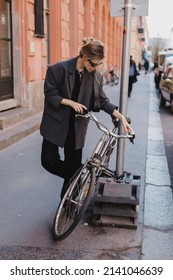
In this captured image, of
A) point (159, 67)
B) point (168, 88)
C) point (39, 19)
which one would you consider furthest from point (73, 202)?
point (159, 67)

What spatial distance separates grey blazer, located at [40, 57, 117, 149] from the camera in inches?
152

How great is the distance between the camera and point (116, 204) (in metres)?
4.14

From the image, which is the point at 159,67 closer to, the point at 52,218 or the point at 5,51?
the point at 5,51

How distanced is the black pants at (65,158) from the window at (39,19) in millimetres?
6883

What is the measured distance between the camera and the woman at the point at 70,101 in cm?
379

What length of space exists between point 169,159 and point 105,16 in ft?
64.6

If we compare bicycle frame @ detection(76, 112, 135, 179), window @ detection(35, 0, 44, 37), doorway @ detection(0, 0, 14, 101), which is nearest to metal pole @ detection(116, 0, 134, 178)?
bicycle frame @ detection(76, 112, 135, 179)

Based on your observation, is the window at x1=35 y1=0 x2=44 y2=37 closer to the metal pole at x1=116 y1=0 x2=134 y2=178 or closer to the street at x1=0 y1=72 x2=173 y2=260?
the street at x1=0 y1=72 x2=173 y2=260

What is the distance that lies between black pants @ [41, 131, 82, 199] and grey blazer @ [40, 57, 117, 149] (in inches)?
4.1

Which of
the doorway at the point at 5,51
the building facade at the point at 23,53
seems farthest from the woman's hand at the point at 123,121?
the doorway at the point at 5,51

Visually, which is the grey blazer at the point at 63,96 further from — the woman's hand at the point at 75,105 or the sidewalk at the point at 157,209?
the sidewalk at the point at 157,209
